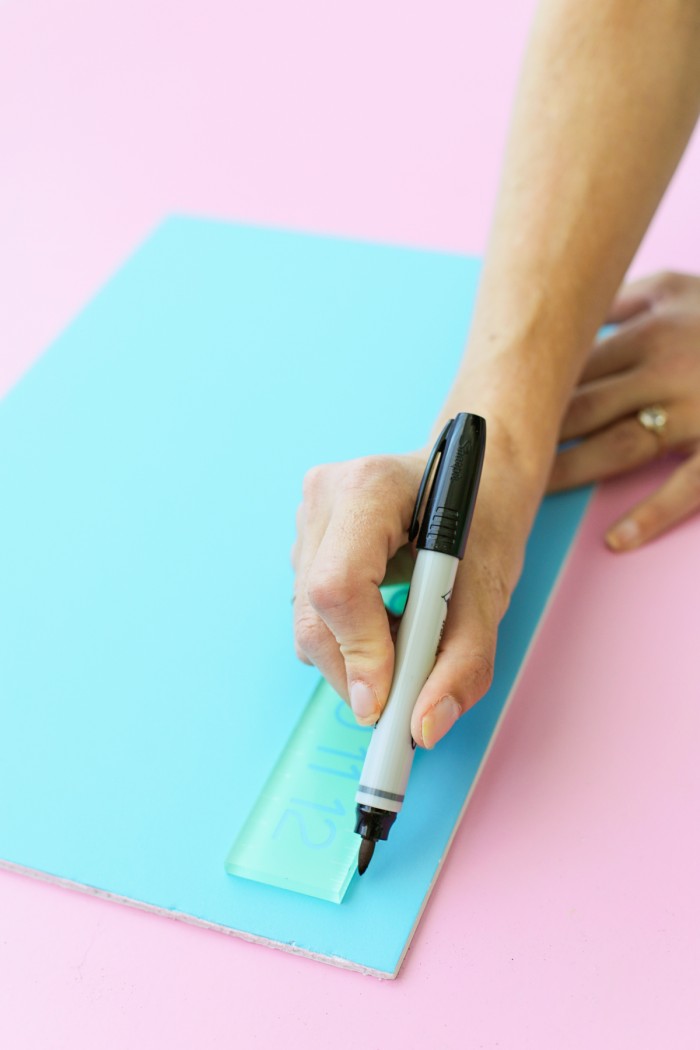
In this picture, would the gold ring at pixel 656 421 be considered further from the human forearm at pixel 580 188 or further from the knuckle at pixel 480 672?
the knuckle at pixel 480 672

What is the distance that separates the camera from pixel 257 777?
0.87 m

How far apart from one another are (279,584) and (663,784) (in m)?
0.37

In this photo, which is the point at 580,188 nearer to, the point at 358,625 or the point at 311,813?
the point at 358,625

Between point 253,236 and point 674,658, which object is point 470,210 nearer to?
point 253,236

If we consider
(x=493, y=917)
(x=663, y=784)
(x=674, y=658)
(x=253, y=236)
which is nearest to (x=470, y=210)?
(x=253, y=236)

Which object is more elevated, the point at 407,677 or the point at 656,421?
the point at 656,421

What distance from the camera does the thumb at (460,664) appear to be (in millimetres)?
781

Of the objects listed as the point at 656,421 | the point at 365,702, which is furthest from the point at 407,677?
the point at 656,421

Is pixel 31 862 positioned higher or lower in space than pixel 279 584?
lower

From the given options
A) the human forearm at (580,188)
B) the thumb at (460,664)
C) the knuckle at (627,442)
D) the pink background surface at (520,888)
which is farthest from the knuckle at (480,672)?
the knuckle at (627,442)

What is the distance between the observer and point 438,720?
78 cm

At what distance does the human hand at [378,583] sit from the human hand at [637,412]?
186mm

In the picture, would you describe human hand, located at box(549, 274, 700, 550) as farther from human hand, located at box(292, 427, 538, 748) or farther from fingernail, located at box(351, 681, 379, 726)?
fingernail, located at box(351, 681, 379, 726)

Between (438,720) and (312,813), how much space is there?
0.13 metres
